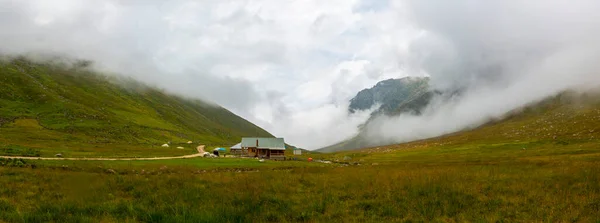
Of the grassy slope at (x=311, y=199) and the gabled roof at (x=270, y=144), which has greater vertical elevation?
the gabled roof at (x=270, y=144)

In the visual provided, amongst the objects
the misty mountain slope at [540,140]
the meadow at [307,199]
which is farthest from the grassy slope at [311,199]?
the misty mountain slope at [540,140]

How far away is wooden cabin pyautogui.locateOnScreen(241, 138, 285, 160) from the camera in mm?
108056

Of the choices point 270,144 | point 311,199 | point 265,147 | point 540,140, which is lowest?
point 311,199

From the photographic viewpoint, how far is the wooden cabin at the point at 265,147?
10806 cm

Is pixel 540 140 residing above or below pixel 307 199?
above

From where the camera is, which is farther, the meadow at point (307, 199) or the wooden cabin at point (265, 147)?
the wooden cabin at point (265, 147)

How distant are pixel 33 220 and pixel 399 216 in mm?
12868

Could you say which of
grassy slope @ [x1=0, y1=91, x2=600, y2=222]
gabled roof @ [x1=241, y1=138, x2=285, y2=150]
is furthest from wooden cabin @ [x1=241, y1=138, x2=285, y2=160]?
grassy slope @ [x1=0, y1=91, x2=600, y2=222]

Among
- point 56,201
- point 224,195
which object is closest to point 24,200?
point 56,201

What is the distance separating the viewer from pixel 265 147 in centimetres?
10794

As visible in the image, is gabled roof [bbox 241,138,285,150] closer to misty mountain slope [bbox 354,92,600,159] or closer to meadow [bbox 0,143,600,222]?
misty mountain slope [bbox 354,92,600,159]

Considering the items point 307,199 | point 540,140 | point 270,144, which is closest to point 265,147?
point 270,144

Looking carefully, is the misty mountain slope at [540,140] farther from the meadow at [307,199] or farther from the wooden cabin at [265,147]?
the meadow at [307,199]

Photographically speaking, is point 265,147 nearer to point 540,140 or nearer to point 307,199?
point 307,199
